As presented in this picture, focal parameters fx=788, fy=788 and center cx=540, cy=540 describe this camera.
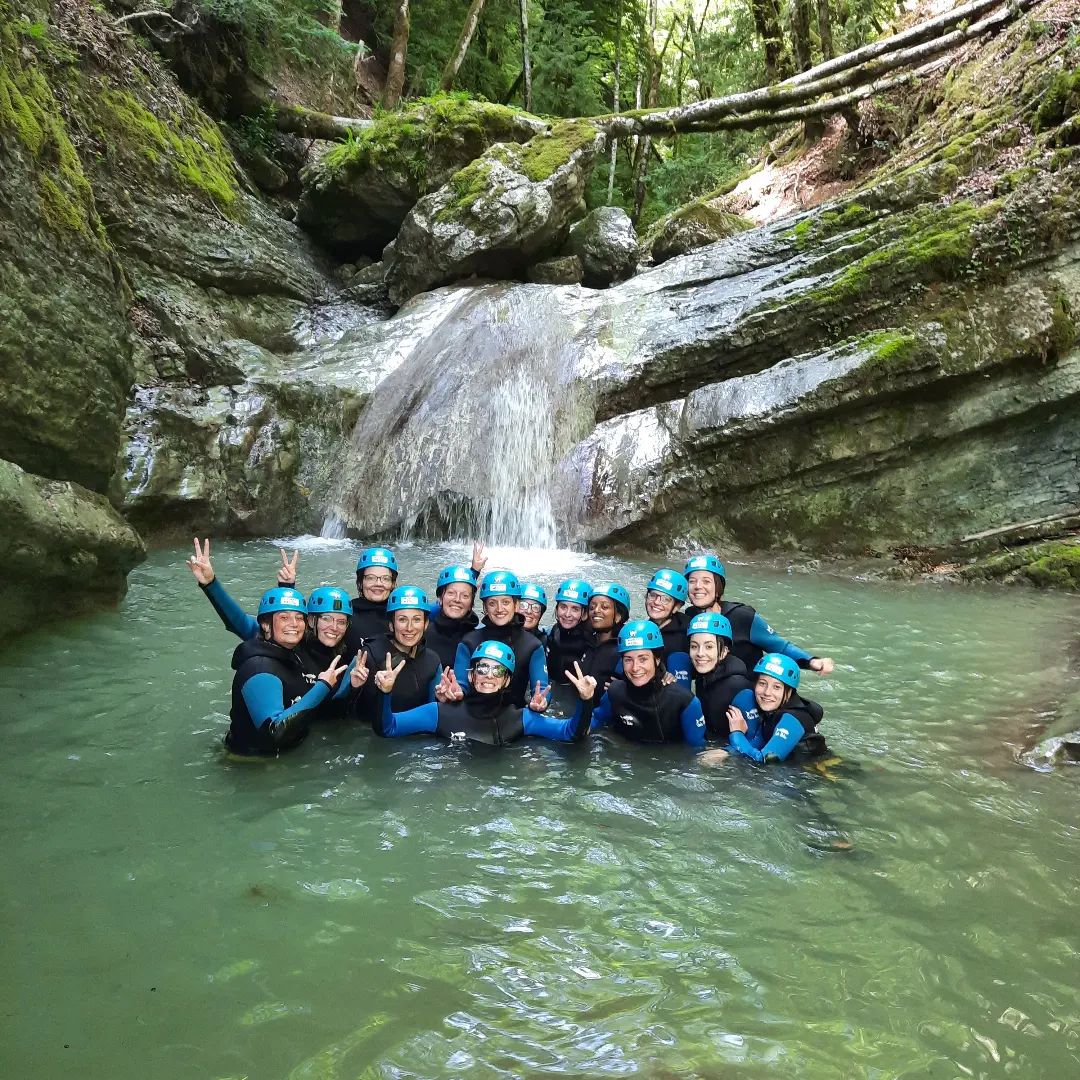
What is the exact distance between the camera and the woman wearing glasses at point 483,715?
16.2 ft

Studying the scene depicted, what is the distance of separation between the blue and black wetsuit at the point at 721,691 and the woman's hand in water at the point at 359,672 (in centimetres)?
220

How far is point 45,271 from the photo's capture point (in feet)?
21.8

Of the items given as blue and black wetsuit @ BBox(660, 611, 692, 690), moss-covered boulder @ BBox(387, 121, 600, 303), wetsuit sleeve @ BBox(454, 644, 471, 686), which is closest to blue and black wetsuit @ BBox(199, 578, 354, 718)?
wetsuit sleeve @ BBox(454, 644, 471, 686)

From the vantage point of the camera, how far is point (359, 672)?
481 cm

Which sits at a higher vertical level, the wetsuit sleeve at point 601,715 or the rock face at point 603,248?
the rock face at point 603,248

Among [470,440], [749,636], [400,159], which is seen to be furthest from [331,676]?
[400,159]

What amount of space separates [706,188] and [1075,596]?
19.3 metres

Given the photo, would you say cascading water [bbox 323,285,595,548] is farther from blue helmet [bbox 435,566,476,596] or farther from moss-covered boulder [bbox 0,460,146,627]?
blue helmet [bbox 435,566,476,596]

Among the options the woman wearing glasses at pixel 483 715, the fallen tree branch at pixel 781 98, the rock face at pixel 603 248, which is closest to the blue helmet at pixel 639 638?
the woman wearing glasses at pixel 483 715

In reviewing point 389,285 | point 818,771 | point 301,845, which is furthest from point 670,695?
point 389,285

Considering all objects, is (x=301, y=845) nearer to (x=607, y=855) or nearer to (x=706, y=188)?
(x=607, y=855)

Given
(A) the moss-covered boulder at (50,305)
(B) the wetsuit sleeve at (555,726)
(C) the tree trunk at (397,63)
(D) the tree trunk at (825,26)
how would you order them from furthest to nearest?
(C) the tree trunk at (397,63)
(D) the tree trunk at (825,26)
(A) the moss-covered boulder at (50,305)
(B) the wetsuit sleeve at (555,726)

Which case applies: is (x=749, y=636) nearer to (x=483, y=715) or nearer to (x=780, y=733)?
(x=780, y=733)

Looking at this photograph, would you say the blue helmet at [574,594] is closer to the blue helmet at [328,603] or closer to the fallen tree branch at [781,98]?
the blue helmet at [328,603]
